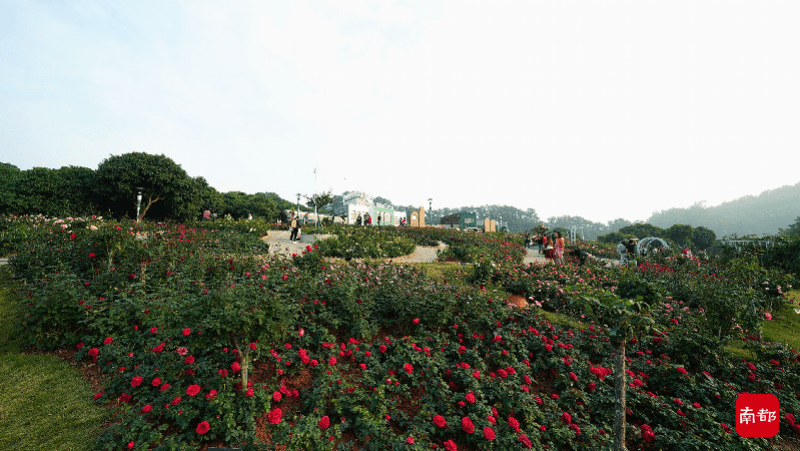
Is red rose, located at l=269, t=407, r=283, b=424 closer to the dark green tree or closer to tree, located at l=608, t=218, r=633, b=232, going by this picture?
the dark green tree

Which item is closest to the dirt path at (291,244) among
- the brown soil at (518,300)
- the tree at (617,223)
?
the brown soil at (518,300)

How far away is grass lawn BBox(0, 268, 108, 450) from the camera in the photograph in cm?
252

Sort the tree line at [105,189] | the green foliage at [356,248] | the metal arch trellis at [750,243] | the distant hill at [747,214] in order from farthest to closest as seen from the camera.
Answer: the distant hill at [747,214] < the tree line at [105,189] < the green foliage at [356,248] < the metal arch trellis at [750,243]

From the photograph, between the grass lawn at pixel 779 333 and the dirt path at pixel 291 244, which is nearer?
the grass lawn at pixel 779 333

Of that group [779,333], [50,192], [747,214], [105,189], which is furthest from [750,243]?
[747,214]

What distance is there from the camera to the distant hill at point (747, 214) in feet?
379

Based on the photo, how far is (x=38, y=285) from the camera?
14.9 feet

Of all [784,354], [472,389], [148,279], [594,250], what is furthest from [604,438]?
[594,250]

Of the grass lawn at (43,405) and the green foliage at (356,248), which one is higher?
the green foliage at (356,248)

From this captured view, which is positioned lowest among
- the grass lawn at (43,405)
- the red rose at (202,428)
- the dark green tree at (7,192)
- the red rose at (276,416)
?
the grass lawn at (43,405)

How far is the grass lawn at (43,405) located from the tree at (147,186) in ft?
66.7

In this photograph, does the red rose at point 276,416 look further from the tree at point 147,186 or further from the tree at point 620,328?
the tree at point 147,186

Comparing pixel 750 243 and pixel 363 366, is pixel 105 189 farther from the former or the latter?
pixel 750 243

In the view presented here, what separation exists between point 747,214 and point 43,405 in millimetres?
198133
